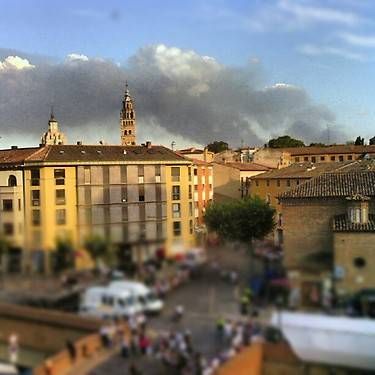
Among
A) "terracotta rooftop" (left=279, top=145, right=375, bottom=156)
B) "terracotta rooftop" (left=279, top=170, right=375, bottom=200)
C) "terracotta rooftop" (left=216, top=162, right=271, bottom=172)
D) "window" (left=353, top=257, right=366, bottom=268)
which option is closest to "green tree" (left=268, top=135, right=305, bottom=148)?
"terracotta rooftop" (left=279, top=145, right=375, bottom=156)

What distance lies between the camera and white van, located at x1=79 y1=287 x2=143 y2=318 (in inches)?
116

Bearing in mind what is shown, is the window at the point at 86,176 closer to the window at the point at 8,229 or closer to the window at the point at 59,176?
the window at the point at 59,176

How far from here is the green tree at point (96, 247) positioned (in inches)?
118

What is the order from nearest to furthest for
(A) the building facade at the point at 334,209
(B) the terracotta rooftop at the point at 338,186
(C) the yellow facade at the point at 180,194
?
(A) the building facade at the point at 334,209 → (B) the terracotta rooftop at the point at 338,186 → (C) the yellow facade at the point at 180,194

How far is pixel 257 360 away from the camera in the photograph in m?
2.97

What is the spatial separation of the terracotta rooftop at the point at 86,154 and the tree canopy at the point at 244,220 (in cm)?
462

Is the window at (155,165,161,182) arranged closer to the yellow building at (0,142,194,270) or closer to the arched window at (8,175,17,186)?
the yellow building at (0,142,194,270)

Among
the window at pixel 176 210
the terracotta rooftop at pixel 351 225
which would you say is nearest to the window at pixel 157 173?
the window at pixel 176 210

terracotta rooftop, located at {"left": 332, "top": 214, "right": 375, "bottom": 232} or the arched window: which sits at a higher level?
the arched window

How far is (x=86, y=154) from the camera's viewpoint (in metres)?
26.7

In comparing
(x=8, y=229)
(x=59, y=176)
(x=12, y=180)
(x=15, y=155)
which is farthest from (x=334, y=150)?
(x=8, y=229)

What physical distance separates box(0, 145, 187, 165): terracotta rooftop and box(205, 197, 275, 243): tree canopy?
4.62 meters

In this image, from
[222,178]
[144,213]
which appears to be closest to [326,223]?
[144,213]

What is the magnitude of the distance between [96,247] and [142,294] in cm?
33
